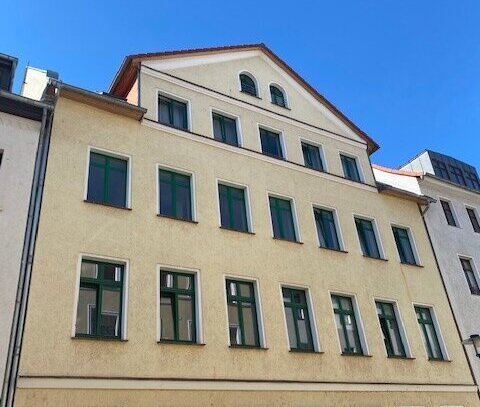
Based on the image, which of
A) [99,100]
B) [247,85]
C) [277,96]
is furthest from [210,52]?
[99,100]

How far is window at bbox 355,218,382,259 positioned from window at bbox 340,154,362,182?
207 centimetres

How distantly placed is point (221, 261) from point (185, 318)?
2101 millimetres

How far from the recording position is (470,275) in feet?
70.2

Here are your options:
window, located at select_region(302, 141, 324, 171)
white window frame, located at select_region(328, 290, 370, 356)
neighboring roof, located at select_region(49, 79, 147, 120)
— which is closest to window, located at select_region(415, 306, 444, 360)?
white window frame, located at select_region(328, 290, 370, 356)

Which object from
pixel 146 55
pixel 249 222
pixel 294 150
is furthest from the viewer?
pixel 294 150

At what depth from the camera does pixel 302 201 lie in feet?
58.4

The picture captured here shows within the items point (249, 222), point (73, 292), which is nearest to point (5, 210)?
point (73, 292)

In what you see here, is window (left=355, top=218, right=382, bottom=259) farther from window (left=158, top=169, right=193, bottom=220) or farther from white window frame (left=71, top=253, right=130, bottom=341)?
white window frame (left=71, top=253, right=130, bottom=341)

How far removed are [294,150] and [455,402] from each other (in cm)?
1049

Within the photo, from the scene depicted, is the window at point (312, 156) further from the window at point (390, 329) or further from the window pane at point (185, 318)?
the window pane at point (185, 318)

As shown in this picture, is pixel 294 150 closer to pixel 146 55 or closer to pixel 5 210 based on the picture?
pixel 146 55

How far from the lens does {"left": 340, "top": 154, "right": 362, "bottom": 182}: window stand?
68.1 ft

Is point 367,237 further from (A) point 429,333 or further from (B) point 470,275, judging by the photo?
(B) point 470,275

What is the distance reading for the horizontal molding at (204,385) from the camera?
34.2 ft
